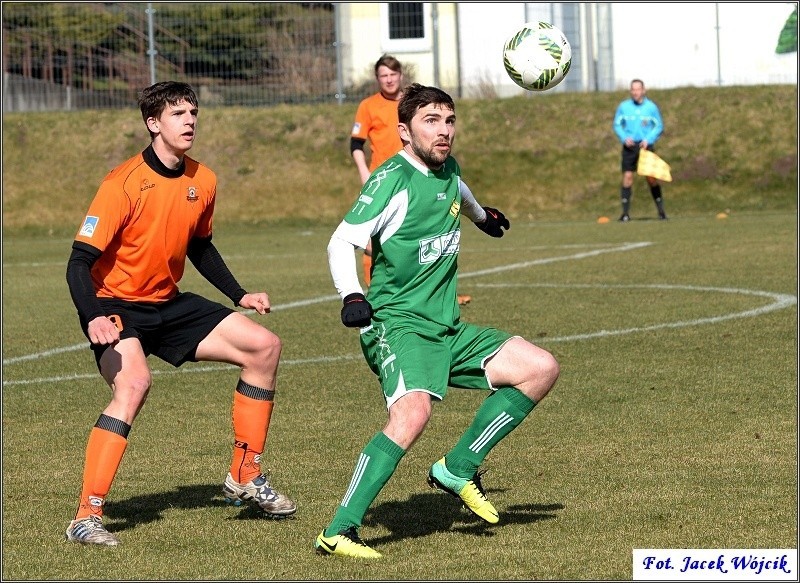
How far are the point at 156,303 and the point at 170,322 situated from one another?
0.11 m

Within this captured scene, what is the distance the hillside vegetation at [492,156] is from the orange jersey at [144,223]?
2012 centimetres

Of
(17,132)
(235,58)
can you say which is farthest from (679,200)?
(17,132)

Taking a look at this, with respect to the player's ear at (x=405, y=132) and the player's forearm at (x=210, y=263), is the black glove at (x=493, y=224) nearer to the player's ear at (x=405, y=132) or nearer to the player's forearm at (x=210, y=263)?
the player's ear at (x=405, y=132)

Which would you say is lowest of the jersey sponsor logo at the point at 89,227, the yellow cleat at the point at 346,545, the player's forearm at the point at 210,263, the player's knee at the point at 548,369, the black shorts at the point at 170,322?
the yellow cleat at the point at 346,545

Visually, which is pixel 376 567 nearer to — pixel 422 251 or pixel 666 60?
pixel 422 251

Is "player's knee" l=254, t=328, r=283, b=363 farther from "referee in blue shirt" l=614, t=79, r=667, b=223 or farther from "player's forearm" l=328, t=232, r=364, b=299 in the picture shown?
"referee in blue shirt" l=614, t=79, r=667, b=223

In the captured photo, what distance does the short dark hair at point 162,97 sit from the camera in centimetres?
603

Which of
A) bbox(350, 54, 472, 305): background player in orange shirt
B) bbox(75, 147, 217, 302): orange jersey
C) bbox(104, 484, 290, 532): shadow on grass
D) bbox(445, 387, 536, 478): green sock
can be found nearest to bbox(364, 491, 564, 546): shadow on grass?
bbox(445, 387, 536, 478): green sock

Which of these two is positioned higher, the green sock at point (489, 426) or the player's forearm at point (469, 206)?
the player's forearm at point (469, 206)

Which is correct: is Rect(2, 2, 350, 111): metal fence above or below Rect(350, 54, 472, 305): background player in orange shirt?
above

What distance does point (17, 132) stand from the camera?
30031 mm

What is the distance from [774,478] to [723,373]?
281cm

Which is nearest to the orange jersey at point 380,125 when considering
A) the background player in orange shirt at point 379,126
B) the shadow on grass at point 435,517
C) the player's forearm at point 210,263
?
the background player in orange shirt at point 379,126

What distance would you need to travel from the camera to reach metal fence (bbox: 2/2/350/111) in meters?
30.3
